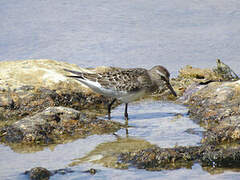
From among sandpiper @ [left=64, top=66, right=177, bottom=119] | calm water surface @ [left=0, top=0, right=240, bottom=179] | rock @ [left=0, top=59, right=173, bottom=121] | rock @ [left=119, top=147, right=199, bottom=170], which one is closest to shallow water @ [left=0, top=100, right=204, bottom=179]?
calm water surface @ [left=0, top=0, right=240, bottom=179]

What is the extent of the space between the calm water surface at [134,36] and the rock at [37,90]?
0.92 meters

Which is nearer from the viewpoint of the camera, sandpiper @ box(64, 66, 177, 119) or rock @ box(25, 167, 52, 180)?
rock @ box(25, 167, 52, 180)

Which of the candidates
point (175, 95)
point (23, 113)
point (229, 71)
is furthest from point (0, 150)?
point (229, 71)

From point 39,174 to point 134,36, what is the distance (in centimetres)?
988

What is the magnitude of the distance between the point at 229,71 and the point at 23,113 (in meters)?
5.89

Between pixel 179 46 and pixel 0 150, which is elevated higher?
pixel 179 46

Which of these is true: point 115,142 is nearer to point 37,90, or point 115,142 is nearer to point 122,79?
point 122,79

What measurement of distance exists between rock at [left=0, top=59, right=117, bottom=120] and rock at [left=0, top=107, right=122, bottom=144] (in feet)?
4.67

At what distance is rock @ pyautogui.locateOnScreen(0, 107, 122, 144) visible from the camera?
827 cm

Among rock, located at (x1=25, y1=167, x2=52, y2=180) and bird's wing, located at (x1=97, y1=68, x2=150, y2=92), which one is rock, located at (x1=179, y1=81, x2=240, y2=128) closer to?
bird's wing, located at (x1=97, y1=68, x2=150, y2=92)

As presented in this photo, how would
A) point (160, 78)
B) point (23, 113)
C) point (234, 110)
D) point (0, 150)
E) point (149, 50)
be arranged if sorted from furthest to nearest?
1. point (149, 50)
2. point (160, 78)
3. point (23, 113)
4. point (234, 110)
5. point (0, 150)

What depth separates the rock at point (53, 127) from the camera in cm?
827

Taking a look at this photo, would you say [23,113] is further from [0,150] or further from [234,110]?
[234,110]

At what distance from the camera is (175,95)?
1158 centimetres
